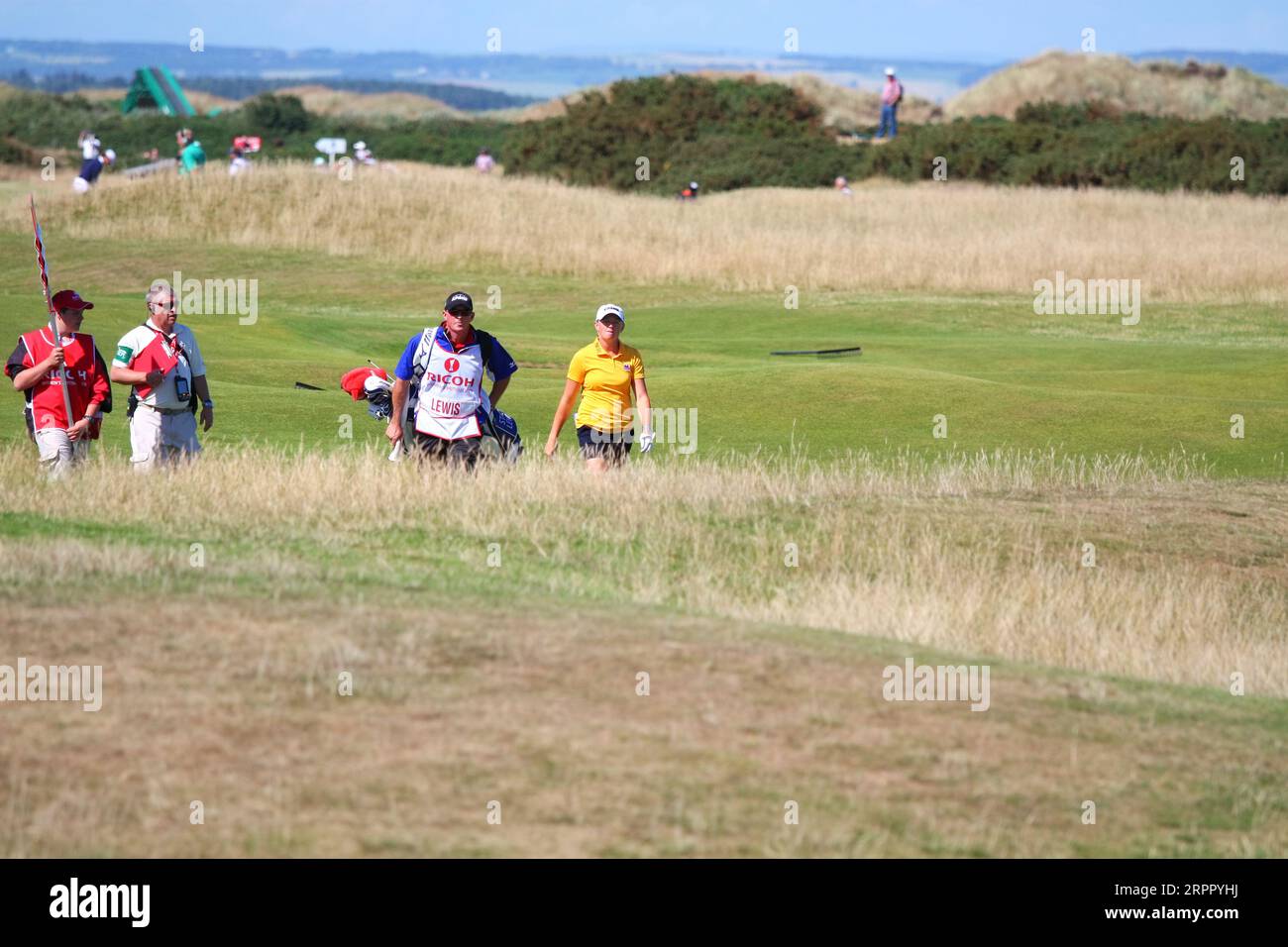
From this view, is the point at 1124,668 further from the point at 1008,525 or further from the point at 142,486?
the point at 142,486

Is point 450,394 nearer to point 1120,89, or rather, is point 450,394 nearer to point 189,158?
point 189,158

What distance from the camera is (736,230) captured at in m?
44.6

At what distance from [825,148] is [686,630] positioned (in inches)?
2258

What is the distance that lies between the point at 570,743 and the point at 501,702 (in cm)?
59

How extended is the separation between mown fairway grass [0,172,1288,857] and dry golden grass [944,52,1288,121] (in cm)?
9096

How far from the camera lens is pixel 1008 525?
14844 mm

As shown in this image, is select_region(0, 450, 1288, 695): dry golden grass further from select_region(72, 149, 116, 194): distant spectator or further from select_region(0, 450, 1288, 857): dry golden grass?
select_region(72, 149, 116, 194): distant spectator

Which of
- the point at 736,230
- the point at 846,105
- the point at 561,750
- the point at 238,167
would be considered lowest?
the point at 561,750

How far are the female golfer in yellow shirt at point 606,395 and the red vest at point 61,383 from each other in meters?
3.84

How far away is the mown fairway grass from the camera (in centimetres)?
744

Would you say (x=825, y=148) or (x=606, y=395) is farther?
(x=825, y=148)

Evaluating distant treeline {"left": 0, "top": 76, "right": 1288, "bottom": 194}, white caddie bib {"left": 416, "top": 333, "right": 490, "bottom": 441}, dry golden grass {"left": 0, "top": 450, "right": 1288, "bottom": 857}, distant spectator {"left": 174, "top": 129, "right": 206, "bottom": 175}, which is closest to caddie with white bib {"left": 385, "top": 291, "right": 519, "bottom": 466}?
white caddie bib {"left": 416, "top": 333, "right": 490, "bottom": 441}

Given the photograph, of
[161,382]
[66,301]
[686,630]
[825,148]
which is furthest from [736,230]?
[686,630]
